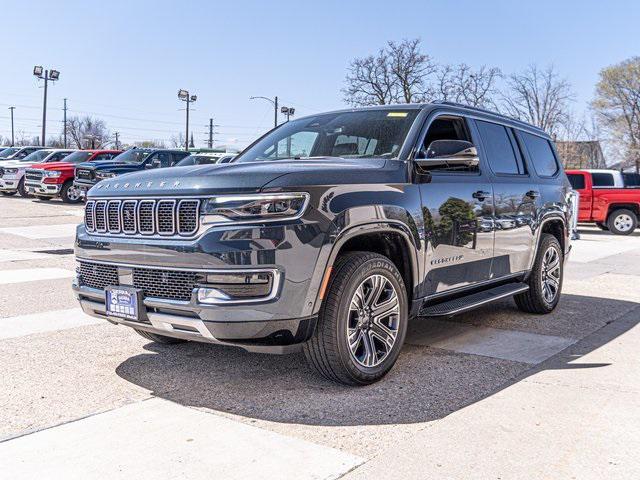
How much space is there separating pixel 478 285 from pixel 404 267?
1.13 m

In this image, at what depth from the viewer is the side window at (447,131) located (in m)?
5.09

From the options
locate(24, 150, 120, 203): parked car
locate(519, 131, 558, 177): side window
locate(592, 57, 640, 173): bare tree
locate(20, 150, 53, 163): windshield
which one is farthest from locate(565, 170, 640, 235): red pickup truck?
locate(592, 57, 640, 173): bare tree

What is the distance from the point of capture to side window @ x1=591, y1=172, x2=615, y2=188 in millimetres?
18875

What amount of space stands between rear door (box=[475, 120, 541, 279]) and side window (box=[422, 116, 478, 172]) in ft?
0.88

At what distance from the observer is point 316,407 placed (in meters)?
3.88

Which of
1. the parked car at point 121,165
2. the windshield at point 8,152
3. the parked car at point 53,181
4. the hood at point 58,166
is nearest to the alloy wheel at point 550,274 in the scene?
the parked car at point 121,165

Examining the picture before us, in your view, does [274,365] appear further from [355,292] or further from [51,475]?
[51,475]

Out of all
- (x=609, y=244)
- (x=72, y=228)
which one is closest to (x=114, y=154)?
(x=72, y=228)

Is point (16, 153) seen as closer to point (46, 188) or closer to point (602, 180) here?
point (46, 188)

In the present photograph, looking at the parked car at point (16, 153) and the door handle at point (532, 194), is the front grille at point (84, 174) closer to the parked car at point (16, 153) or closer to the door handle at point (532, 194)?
the parked car at point (16, 153)

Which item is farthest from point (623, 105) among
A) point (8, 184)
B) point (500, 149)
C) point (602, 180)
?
point (500, 149)

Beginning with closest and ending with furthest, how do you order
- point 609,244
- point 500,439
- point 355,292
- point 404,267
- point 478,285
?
point 500,439 < point 355,292 < point 404,267 < point 478,285 < point 609,244

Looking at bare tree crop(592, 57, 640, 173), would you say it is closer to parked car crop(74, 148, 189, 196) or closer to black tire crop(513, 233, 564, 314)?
parked car crop(74, 148, 189, 196)

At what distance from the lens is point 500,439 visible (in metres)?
3.44
